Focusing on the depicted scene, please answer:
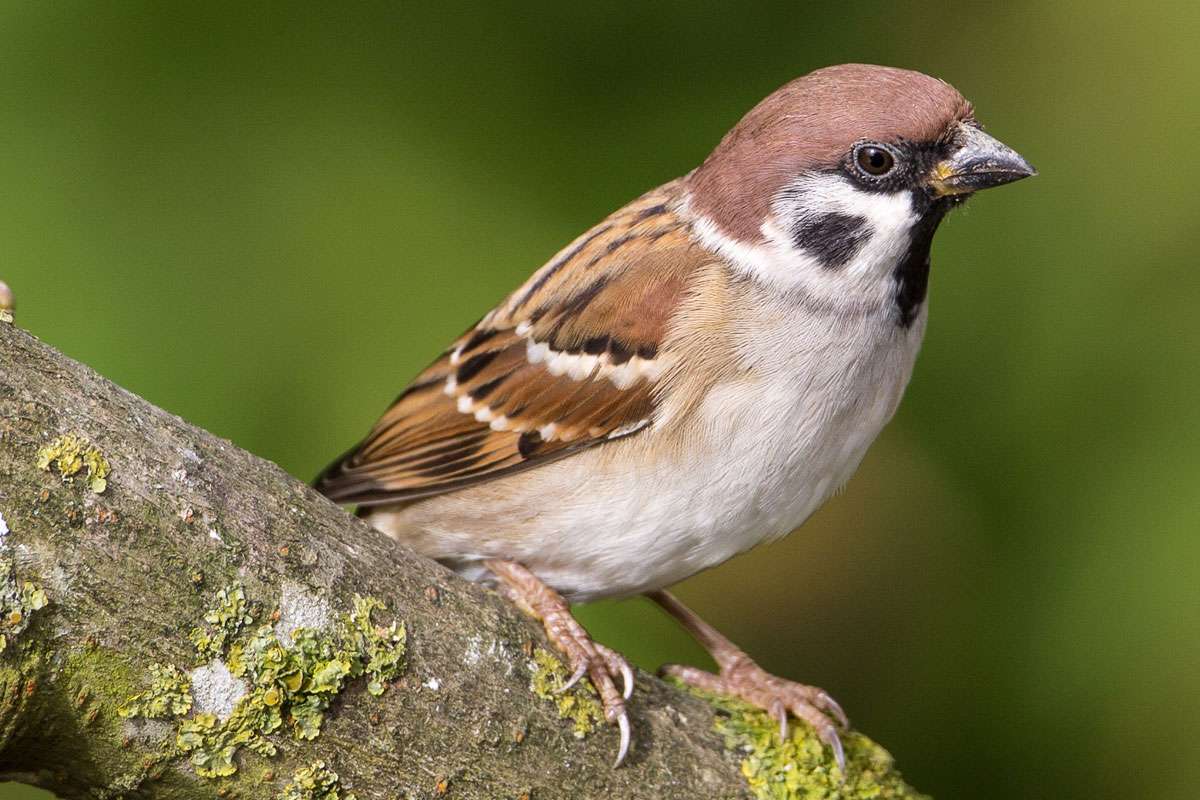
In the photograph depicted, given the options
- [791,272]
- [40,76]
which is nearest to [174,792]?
[791,272]

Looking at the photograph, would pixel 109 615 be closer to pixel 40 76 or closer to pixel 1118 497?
pixel 40 76

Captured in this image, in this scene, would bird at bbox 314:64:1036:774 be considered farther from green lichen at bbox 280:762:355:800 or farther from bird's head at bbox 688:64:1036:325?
green lichen at bbox 280:762:355:800

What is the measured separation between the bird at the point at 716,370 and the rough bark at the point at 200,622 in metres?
0.21

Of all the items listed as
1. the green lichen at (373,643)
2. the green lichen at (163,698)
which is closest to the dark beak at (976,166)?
the green lichen at (373,643)

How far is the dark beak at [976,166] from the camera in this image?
7.14ft

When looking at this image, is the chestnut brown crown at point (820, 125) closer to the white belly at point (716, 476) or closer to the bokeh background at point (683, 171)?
the white belly at point (716, 476)

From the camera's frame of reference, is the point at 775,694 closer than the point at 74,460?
No

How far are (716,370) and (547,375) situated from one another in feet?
1.23

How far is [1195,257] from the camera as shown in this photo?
2793 millimetres

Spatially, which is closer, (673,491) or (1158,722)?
(673,491)

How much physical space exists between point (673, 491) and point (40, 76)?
148 centimetres

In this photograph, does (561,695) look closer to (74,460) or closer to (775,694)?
(775,694)

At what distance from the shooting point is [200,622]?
1563mm

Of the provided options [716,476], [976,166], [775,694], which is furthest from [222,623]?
[976,166]
